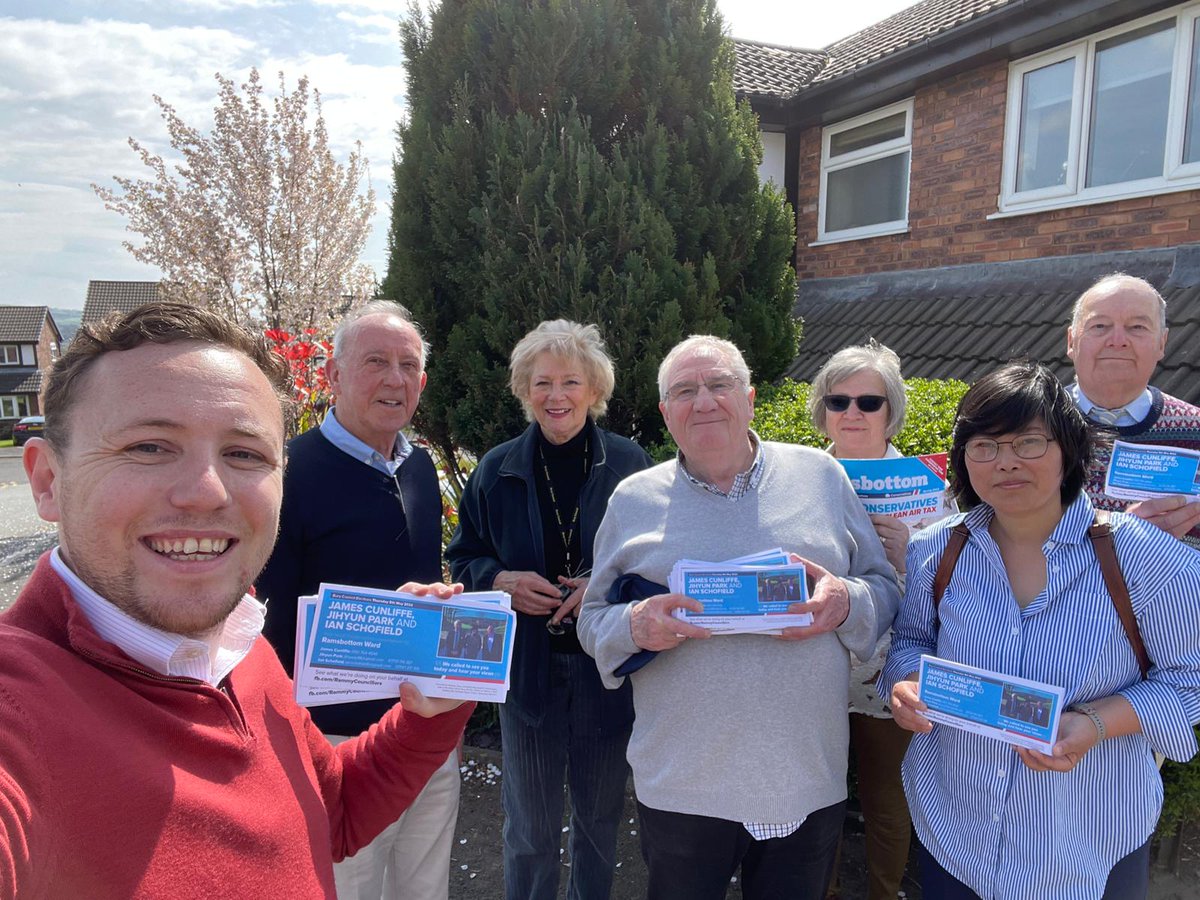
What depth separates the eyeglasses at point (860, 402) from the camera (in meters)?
2.79

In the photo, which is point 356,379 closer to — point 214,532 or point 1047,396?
point 214,532

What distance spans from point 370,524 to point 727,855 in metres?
1.59

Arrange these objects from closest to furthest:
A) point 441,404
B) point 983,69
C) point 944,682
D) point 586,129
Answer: point 944,682, point 586,129, point 441,404, point 983,69

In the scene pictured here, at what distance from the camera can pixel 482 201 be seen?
15.0 ft

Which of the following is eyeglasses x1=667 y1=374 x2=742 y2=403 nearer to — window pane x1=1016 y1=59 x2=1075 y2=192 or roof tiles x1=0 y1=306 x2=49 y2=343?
window pane x1=1016 y1=59 x2=1075 y2=192

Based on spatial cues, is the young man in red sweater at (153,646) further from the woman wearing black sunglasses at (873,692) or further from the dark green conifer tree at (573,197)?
the dark green conifer tree at (573,197)

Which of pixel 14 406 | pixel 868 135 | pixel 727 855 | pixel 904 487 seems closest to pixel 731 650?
pixel 727 855

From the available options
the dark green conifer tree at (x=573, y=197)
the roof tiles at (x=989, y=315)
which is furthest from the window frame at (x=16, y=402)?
the dark green conifer tree at (x=573, y=197)

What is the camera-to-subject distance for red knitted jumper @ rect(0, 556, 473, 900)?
941 mm

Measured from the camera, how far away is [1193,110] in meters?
6.59

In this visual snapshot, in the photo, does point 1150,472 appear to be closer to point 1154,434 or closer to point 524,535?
point 1154,434

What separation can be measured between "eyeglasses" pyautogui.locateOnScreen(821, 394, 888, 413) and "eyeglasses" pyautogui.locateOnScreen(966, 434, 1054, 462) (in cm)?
85

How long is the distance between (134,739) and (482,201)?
407 cm

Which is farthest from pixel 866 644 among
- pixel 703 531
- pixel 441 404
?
pixel 441 404
